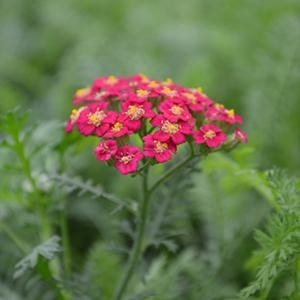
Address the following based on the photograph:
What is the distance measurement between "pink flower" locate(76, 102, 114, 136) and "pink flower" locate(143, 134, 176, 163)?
112 millimetres

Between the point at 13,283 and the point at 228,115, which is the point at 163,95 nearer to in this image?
the point at 228,115

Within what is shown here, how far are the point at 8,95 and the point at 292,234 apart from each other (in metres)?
1.80

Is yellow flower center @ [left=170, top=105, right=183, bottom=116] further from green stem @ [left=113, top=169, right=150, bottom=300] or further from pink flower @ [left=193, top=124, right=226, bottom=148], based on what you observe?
green stem @ [left=113, top=169, right=150, bottom=300]

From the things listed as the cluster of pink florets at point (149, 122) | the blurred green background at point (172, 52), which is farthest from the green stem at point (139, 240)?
the blurred green background at point (172, 52)

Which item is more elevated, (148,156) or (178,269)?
(148,156)

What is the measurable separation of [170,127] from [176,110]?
0.07m

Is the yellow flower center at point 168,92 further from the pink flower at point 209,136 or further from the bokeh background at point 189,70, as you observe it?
the bokeh background at point 189,70

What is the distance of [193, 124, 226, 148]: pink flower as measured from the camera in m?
1.34

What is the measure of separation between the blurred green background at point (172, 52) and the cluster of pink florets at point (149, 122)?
714mm

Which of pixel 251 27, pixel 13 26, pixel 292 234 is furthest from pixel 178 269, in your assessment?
pixel 13 26

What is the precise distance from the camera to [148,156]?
4.23 ft

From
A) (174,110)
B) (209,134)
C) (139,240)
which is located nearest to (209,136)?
(209,134)

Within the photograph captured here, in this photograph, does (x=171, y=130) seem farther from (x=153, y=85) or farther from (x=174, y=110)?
(x=153, y=85)

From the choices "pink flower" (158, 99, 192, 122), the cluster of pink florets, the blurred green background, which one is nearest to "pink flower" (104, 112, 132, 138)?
the cluster of pink florets
